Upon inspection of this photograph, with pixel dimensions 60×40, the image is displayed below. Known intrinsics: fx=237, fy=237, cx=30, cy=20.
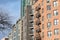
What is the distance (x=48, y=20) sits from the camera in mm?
85250

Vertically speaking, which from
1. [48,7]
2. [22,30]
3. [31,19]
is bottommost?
[22,30]

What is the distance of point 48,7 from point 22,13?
132ft

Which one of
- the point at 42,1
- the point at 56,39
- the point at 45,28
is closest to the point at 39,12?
the point at 42,1

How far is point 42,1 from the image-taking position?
9150 centimetres

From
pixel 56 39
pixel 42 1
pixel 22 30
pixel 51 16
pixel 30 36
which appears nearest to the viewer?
pixel 56 39

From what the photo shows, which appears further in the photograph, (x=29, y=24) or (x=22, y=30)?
(x=22, y=30)

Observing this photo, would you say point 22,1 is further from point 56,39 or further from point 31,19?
point 56,39

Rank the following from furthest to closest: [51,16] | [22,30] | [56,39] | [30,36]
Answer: [22,30], [30,36], [51,16], [56,39]

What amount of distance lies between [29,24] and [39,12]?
1495cm

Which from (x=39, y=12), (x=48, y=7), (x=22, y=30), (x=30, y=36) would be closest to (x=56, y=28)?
(x=48, y=7)

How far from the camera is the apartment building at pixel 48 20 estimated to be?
8125 cm

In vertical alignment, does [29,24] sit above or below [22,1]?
below

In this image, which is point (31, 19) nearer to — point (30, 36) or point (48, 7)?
point (30, 36)

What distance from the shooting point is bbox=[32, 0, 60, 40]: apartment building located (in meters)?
81.2
